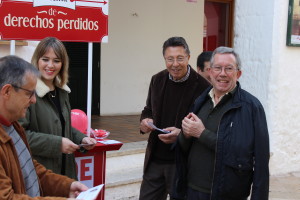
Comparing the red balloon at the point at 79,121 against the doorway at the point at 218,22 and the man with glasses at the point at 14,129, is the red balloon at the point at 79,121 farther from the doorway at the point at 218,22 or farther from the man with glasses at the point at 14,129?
the doorway at the point at 218,22

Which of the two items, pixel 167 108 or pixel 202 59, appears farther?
pixel 202 59

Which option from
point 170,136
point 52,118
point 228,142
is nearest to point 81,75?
point 170,136

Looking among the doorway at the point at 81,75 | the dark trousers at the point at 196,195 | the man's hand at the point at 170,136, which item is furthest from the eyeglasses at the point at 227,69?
the doorway at the point at 81,75

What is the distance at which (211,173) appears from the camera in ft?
8.27

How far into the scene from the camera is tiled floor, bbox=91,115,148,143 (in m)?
5.82

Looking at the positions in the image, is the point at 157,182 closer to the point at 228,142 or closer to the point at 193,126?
the point at 193,126

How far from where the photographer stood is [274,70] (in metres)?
5.64

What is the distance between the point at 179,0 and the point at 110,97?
8.26ft

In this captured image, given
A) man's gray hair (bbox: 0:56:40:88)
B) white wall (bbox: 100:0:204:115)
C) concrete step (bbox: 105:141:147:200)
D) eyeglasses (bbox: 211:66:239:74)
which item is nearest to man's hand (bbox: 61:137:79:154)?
man's gray hair (bbox: 0:56:40:88)

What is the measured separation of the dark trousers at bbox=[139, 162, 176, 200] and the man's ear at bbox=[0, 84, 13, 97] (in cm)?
174

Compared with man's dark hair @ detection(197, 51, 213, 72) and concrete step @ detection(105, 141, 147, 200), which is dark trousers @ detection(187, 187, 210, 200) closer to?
man's dark hair @ detection(197, 51, 213, 72)

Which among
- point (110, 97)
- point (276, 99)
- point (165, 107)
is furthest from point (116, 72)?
point (165, 107)

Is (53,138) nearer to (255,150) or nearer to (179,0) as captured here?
(255,150)

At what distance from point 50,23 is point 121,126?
3.92 m
